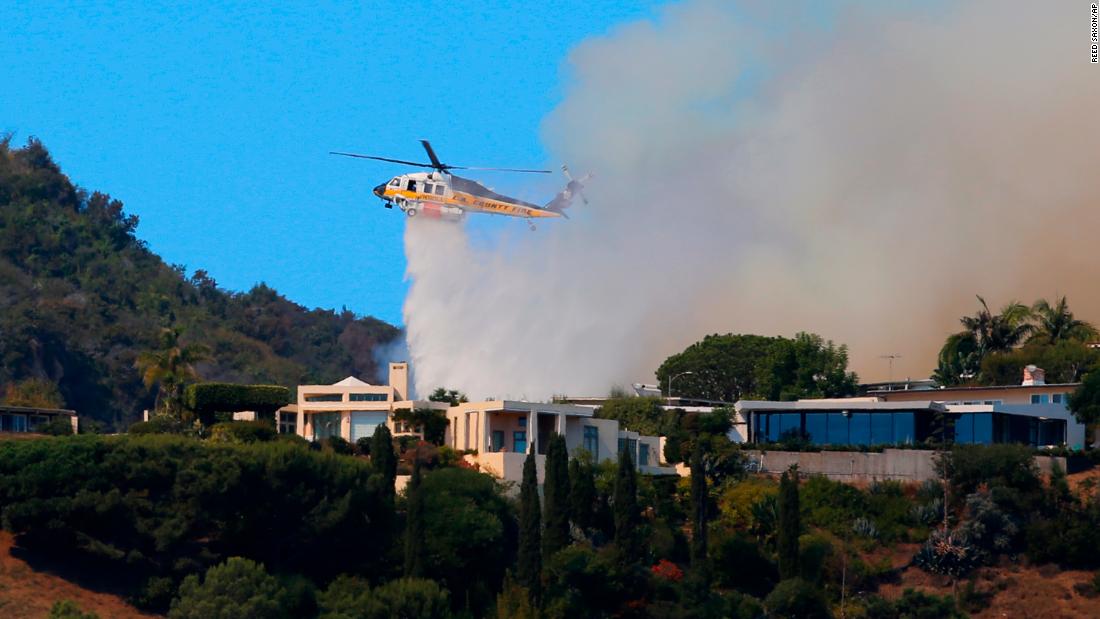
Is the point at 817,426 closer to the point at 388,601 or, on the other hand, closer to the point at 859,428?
the point at 859,428

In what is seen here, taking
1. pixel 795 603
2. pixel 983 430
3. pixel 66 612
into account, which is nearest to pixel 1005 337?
pixel 983 430

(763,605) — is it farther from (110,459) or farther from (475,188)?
(475,188)

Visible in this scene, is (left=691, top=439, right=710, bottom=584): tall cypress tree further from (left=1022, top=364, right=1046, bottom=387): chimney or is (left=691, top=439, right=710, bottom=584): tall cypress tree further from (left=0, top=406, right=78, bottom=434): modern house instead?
(left=1022, top=364, right=1046, bottom=387): chimney

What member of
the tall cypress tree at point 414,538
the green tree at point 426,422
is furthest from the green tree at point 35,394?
the tall cypress tree at point 414,538

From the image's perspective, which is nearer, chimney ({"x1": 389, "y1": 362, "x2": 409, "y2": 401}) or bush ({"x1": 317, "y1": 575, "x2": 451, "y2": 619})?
bush ({"x1": 317, "y1": 575, "x2": 451, "y2": 619})

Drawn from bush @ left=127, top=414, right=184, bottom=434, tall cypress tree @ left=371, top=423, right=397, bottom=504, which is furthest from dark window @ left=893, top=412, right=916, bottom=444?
bush @ left=127, top=414, right=184, bottom=434

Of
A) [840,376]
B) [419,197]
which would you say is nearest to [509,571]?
[419,197]

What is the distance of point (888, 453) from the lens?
7638 centimetres

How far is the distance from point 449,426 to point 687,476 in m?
10.5

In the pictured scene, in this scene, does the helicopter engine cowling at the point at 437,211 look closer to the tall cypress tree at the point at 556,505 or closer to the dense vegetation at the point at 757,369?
the dense vegetation at the point at 757,369

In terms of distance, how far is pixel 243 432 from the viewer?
71.6m

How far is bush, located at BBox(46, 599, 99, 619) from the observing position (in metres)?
53.1

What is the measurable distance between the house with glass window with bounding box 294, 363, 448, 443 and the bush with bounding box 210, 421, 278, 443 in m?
6.73

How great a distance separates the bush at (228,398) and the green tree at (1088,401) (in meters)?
35.9
